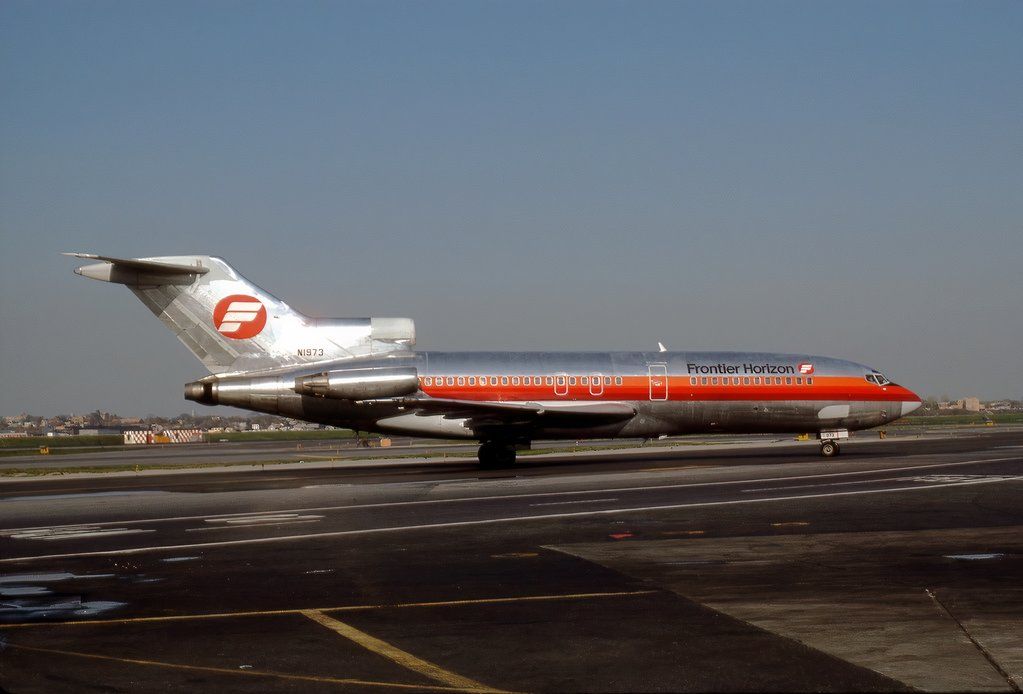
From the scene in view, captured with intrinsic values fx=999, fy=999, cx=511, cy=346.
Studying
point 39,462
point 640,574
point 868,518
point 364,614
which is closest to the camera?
point 364,614

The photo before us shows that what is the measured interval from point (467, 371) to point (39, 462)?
25.8 meters

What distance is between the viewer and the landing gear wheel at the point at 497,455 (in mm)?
35562

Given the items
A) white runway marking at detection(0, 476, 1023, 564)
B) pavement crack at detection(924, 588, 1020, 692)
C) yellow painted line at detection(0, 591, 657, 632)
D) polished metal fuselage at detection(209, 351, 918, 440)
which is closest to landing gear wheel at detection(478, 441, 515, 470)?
polished metal fuselage at detection(209, 351, 918, 440)

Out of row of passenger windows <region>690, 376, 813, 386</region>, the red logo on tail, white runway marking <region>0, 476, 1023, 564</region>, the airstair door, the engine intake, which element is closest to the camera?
white runway marking <region>0, 476, 1023, 564</region>

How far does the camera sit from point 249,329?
35094mm

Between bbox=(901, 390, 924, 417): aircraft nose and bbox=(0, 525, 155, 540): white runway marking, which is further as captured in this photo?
bbox=(901, 390, 924, 417): aircraft nose

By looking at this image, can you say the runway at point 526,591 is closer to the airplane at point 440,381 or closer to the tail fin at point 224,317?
the airplane at point 440,381

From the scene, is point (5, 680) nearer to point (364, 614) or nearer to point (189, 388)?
point (364, 614)

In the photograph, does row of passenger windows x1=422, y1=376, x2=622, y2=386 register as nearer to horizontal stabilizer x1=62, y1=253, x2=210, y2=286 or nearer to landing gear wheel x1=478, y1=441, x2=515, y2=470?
landing gear wheel x1=478, y1=441, x2=515, y2=470

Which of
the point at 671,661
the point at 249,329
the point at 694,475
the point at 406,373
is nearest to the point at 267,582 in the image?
the point at 671,661

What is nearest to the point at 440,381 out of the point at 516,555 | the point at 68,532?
the point at 68,532

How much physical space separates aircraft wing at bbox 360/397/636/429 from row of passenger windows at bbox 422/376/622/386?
701 millimetres

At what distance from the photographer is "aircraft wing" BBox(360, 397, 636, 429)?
33281 millimetres

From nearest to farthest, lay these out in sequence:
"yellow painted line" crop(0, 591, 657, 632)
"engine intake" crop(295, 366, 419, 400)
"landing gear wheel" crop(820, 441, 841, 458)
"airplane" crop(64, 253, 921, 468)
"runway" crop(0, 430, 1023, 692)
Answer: "runway" crop(0, 430, 1023, 692)
"yellow painted line" crop(0, 591, 657, 632)
"engine intake" crop(295, 366, 419, 400)
"airplane" crop(64, 253, 921, 468)
"landing gear wheel" crop(820, 441, 841, 458)
